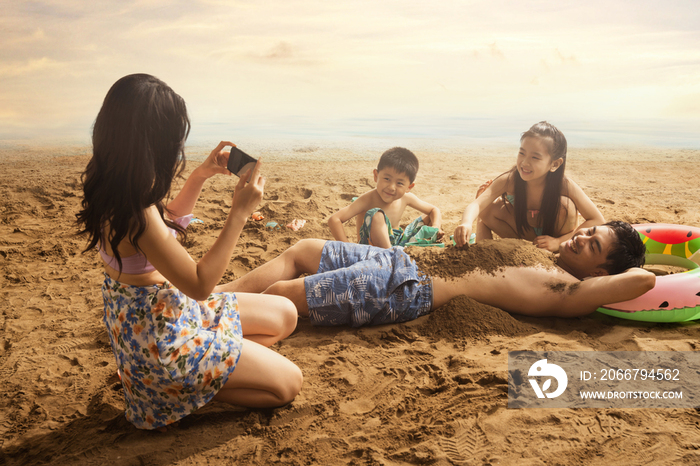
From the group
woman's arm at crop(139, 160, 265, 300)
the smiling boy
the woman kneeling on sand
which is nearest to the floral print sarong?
the woman kneeling on sand

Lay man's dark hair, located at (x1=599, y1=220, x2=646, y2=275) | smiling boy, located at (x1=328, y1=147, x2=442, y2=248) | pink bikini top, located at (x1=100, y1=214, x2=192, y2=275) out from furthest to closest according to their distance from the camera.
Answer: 1. smiling boy, located at (x1=328, y1=147, x2=442, y2=248)
2. man's dark hair, located at (x1=599, y1=220, x2=646, y2=275)
3. pink bikini top, located at (x1=100, y1=214, x2=192, y2=275)

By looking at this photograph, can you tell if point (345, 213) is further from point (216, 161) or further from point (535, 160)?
point (216, 161)

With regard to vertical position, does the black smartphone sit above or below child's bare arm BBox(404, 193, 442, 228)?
above

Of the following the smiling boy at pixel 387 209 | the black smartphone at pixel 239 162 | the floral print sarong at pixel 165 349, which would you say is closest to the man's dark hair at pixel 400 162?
the smiling boy at pixel 387 209

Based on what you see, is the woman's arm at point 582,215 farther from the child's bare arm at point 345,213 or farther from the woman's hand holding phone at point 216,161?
the woman's hand holding phone at point 216,161

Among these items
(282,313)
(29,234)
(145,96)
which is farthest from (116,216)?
(29,234)

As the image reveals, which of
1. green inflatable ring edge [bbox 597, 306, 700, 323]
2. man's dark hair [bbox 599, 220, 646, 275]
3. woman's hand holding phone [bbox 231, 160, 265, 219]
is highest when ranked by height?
woman's hand holding phone [bbox 231, 160, 265, 219]

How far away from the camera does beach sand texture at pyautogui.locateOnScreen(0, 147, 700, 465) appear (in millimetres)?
1902

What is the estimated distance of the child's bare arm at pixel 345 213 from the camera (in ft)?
13.0

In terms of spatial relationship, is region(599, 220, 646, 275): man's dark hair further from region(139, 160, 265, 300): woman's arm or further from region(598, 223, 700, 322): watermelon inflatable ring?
region(139, 160, 265, 300): woman's arm

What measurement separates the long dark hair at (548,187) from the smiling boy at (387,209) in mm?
726

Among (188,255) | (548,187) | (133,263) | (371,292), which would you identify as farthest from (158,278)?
(548,187)

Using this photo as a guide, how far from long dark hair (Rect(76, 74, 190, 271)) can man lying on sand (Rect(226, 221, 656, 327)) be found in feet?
4.14

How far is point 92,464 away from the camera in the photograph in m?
1.93
